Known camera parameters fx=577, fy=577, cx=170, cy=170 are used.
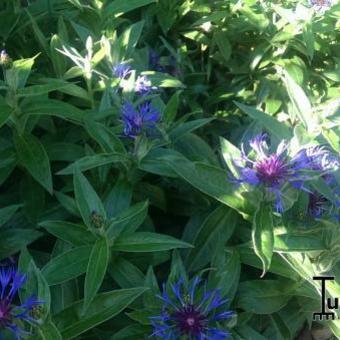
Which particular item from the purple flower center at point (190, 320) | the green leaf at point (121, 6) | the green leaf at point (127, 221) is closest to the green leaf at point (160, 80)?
the green leaf at point (121, 6)

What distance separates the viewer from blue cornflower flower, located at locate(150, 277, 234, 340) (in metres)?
1.16

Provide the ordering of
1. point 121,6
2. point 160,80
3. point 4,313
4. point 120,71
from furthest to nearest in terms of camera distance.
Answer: point 121,6, point 160,80, point 120,71, point 4,313

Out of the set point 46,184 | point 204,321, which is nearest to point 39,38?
point 46,184

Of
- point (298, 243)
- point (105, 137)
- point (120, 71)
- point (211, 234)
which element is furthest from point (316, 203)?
point (120, 71)

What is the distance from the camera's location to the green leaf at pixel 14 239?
53.3 inches

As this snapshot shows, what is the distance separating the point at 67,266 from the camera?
123 cm

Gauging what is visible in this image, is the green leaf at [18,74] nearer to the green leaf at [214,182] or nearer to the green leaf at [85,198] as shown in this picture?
the green leaf at [85,198]

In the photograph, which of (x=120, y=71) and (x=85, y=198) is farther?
(x=120, y=71)

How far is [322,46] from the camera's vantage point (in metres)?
2.13

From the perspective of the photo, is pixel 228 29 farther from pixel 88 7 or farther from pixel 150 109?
pixel 150 109

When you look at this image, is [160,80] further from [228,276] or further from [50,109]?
[228,276]

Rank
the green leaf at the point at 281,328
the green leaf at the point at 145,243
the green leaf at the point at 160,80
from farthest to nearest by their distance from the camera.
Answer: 1. the green leaf at the point at 160,80
2. the green leaf at the point at 281,328
3. the green leaf at the point at 145,243

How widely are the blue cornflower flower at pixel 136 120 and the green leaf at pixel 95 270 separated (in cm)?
29

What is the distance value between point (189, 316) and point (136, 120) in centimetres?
47
